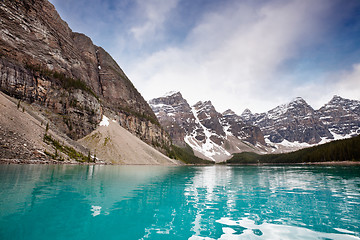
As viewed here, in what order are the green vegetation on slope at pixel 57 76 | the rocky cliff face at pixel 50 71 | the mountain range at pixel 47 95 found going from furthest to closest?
the green vegetation on slope at pixel 57 76 → the rocky cliff face at pixel 50 71 → the mountain range at pixel 47 95

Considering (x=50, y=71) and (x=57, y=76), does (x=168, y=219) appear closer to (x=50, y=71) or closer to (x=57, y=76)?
(x=57, y=76)

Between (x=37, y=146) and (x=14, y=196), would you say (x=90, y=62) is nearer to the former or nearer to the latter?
(x=37, y=146)

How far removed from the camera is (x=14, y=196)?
1363 centimetres

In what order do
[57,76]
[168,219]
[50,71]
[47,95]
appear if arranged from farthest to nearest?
[57,76]
[50,71]
[47,95]
[168,219]

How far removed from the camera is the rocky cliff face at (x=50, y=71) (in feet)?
266

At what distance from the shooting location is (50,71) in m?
96.8

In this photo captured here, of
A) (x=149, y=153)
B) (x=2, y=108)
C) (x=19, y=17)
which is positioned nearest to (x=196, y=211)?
(x=2, y=108)

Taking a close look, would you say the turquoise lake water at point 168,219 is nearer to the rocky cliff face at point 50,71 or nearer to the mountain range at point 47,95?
the mountain range at point 47,95

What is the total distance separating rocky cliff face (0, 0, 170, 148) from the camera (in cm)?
8094

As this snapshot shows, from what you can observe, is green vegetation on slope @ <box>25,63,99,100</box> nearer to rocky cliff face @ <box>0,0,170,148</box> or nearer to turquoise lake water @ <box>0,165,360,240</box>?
rocky cliff face @ <box>0,0,170,148</box>

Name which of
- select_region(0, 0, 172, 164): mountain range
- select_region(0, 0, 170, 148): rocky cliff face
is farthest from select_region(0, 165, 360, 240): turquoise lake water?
select_region(0, 0, 170, 148): rocky cliff face

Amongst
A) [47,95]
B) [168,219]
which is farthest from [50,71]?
[168,219]

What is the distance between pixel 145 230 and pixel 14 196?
1119cm

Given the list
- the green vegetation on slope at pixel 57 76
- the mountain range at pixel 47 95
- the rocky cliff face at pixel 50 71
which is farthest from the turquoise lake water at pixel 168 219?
the green vegetation on slope at pixel 57 76
